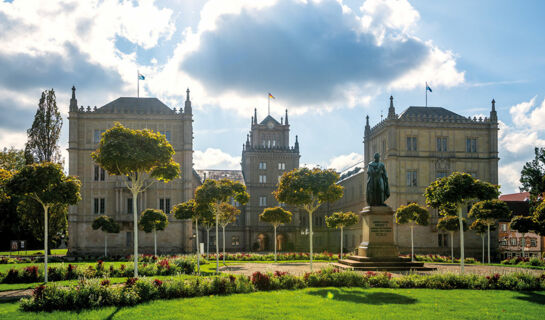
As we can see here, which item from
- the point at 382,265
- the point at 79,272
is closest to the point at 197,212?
the point at 79,272

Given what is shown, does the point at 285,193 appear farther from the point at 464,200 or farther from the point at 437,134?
the point at 437,134

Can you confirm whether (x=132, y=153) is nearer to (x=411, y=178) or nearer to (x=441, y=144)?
(x=411, y=178)

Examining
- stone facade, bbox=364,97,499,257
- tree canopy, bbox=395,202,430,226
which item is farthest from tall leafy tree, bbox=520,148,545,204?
tree canopy, bbox=395,202,430,226

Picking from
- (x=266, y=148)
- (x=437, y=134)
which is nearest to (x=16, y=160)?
(x=266, y=148)

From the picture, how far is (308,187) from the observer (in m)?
26.0

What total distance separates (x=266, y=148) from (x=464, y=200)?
2362 inches

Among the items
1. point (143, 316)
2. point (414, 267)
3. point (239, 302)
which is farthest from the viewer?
point (414, 267)

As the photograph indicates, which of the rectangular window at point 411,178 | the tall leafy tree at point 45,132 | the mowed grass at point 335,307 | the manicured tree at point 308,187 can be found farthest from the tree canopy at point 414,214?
the tall leafy tree at point 45,132

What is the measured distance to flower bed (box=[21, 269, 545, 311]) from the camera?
14234mm

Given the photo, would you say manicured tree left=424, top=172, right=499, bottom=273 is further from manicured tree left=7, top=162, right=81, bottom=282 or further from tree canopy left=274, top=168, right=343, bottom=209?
manicured tree left=7, top=162, right=81, bottom=282

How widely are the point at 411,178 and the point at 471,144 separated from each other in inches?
378

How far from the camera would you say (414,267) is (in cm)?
2427

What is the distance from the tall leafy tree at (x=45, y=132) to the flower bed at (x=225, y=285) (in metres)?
47.9

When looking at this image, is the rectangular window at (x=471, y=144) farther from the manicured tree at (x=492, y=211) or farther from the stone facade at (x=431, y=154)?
the manicured tree at (x=492, y=211)
